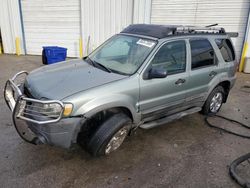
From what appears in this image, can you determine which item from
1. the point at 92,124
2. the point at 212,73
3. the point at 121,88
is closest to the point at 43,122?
the point at 92,124

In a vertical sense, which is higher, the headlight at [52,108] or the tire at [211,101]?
the headlight at [52,108]

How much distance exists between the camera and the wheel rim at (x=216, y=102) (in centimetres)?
462

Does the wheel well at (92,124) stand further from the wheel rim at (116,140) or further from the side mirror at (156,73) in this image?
the side mirror at (156,73)

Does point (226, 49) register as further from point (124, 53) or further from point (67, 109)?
point (67, 109)

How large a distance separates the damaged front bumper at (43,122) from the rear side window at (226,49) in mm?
3245

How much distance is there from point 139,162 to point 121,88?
3.62ft

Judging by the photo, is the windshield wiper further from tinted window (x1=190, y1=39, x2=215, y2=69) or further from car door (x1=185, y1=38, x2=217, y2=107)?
tinted window (x1=190, y1=39, x2=215, y2=69)

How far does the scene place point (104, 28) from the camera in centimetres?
1005

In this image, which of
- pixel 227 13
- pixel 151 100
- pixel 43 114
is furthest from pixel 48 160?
pixel 227 13

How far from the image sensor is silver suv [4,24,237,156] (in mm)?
2617

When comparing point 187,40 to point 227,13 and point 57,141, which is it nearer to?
point 57,141

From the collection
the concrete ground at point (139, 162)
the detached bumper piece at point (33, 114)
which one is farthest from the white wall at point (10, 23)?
the detached bumper piece at point (33, 114)

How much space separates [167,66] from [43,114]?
78.6 inches

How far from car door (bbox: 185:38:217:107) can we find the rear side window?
1.00 ft
